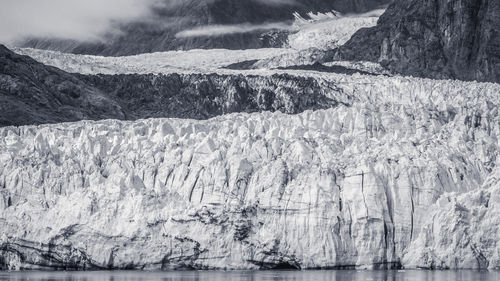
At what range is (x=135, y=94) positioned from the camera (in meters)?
120

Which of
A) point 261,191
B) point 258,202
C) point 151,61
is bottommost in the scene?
point 258,202

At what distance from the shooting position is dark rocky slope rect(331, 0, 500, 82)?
123875mm

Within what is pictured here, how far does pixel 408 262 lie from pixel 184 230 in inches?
431

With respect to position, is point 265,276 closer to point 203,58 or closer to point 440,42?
point 440,42

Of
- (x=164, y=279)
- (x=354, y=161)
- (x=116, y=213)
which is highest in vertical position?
(x=354, y=161)

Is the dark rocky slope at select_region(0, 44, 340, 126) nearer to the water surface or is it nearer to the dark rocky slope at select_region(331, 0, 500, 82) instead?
the dark rocky slope at select_region(331, 0, 500, 82)

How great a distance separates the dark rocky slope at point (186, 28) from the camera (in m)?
185

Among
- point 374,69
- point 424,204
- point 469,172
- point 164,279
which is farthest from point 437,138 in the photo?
point 374,69

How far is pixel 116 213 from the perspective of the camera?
164 feet

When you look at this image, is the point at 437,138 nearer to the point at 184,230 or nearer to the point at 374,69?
the point at 184,230

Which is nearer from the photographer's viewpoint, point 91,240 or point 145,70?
point 91,240

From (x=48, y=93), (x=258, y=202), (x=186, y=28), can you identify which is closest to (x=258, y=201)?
(x=258, y=202)

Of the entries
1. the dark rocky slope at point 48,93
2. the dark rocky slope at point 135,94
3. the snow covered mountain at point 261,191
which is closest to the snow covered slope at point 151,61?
the dark rocky slope at point 135,94

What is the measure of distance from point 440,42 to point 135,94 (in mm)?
41782
